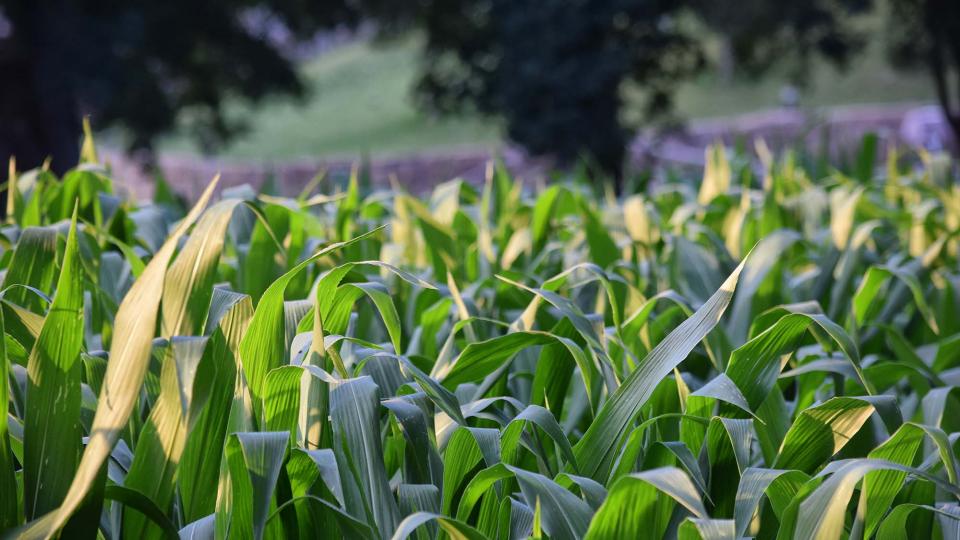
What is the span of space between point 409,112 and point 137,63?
2167cm

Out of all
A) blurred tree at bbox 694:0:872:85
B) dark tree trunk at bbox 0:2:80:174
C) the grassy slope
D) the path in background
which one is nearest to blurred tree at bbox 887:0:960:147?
blurred tree at bbox 694:0:872:85

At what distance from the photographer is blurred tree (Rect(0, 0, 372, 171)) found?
7922 millimetres

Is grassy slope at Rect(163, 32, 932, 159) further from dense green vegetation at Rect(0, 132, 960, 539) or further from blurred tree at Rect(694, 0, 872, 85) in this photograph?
dense green vegetation at Rect(0, 132, 960, 539)

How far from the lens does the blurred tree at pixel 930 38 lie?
10.3m

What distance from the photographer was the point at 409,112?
30.7m

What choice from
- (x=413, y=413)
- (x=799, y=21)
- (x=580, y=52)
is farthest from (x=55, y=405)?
(x=799, y=21)

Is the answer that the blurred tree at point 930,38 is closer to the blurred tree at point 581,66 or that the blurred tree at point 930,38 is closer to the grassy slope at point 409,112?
the blurred tree at point 581,66

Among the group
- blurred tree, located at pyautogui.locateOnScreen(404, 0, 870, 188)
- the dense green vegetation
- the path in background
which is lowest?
the path in background

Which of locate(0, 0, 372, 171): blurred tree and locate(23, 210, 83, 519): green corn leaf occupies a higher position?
locate(0, 0, 372, 171): blurred tree

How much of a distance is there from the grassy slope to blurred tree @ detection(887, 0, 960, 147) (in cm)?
1180

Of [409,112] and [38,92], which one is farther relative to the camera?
A: [409,112]

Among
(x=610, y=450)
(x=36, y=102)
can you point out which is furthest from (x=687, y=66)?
(x=610, y=450)

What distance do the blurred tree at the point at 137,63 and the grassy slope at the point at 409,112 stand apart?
12.3m

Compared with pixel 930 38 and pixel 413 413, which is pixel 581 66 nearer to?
pixel 930 38
